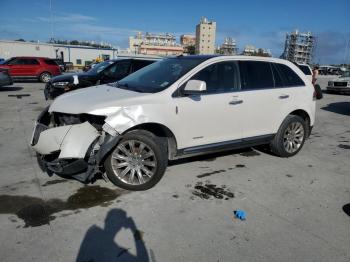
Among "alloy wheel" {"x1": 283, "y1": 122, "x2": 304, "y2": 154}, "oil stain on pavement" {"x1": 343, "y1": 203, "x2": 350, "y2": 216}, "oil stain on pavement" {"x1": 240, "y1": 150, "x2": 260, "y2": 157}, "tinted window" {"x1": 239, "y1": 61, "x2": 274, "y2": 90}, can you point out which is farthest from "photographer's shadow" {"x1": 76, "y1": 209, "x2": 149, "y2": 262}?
"alloy wheel" {"x1": 283, "y1": 122, "x2": 304, "y2": 154}

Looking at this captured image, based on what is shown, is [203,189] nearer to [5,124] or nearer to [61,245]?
[61,245]

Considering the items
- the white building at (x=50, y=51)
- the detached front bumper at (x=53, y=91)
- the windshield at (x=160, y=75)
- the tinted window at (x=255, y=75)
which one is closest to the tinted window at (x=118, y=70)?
the detached front bumper at (x=53, y=91)

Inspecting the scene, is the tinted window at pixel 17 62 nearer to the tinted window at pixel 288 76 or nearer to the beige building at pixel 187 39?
the tinted window at pixel 288 76

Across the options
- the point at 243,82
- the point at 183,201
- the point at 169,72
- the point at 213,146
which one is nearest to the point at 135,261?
the point at 183,201

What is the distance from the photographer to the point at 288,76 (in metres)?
5.52

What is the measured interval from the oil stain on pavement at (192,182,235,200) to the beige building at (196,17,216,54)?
11138 centimetres

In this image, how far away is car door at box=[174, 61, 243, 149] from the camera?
4320mm

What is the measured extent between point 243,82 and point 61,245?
3.48 metres

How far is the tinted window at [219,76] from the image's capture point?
455 cm

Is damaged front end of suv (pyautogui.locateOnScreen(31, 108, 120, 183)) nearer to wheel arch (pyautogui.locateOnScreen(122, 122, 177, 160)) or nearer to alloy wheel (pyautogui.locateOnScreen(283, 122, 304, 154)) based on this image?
wheel arch (pyautogui.locateOnScreen(122, 122, 177, 160))

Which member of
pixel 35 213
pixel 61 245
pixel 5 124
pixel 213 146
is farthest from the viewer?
pixel 5 124

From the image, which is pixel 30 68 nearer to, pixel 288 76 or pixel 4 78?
pixel 4 78

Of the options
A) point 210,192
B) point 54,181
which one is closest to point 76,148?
point 54,181

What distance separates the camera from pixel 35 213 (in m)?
3.48
